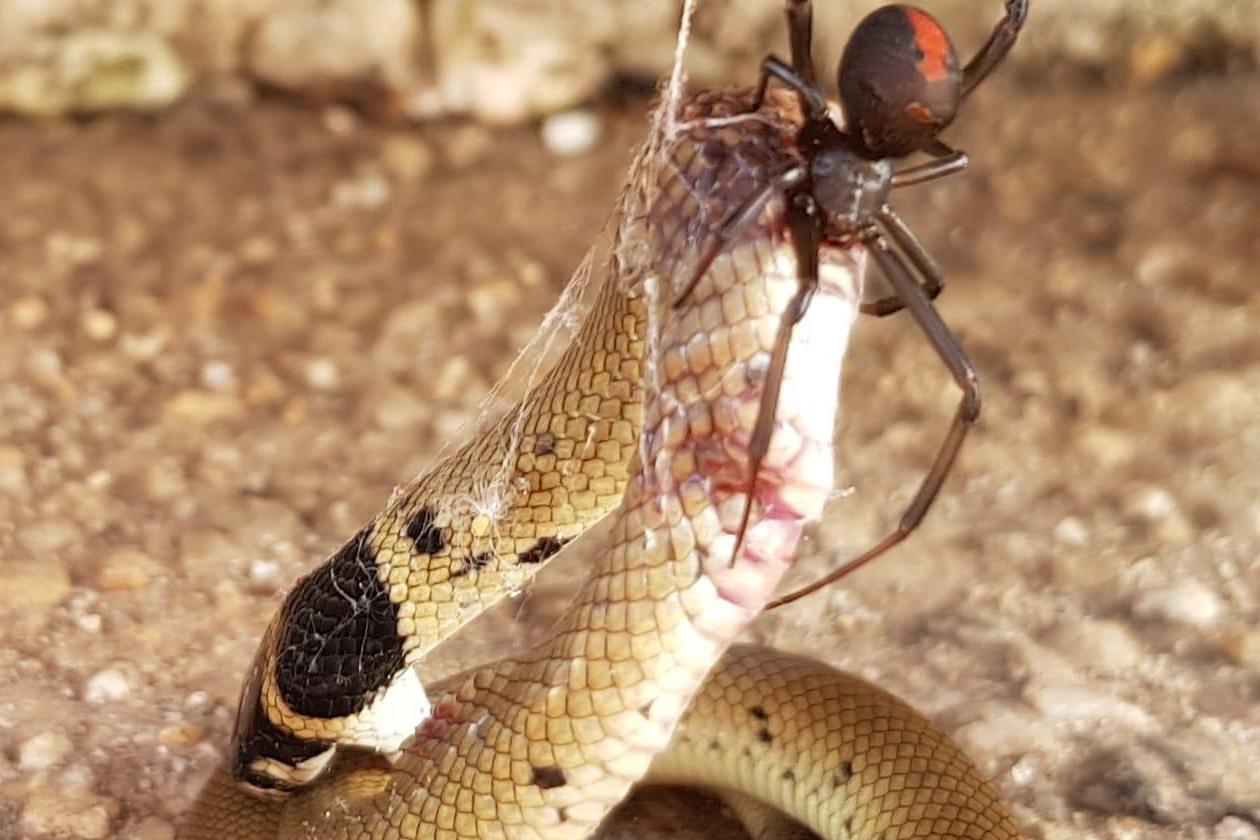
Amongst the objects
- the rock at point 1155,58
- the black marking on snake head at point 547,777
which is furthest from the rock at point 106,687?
the rock at point 1155,58

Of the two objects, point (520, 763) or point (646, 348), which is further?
point (520, 763)

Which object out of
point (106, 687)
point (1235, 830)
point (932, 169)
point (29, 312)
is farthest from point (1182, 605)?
point (29, 312)

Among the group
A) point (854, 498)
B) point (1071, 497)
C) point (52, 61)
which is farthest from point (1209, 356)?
point (52, 61)

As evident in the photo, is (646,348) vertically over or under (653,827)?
over

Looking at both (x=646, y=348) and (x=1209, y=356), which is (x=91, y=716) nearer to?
(x=646, y=348)

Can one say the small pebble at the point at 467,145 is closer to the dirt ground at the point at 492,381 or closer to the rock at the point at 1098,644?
the dirt ground at the point at 492,381

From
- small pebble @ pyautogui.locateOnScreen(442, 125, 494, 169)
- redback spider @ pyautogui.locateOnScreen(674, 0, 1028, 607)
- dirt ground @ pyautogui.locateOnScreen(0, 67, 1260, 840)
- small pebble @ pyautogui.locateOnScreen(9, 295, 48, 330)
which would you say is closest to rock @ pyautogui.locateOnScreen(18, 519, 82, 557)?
dirt ground @ pyautogui.locateOnScreen(0, 67, 1260, 840)

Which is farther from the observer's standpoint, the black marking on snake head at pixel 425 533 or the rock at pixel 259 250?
the rock at pixel 259 250
